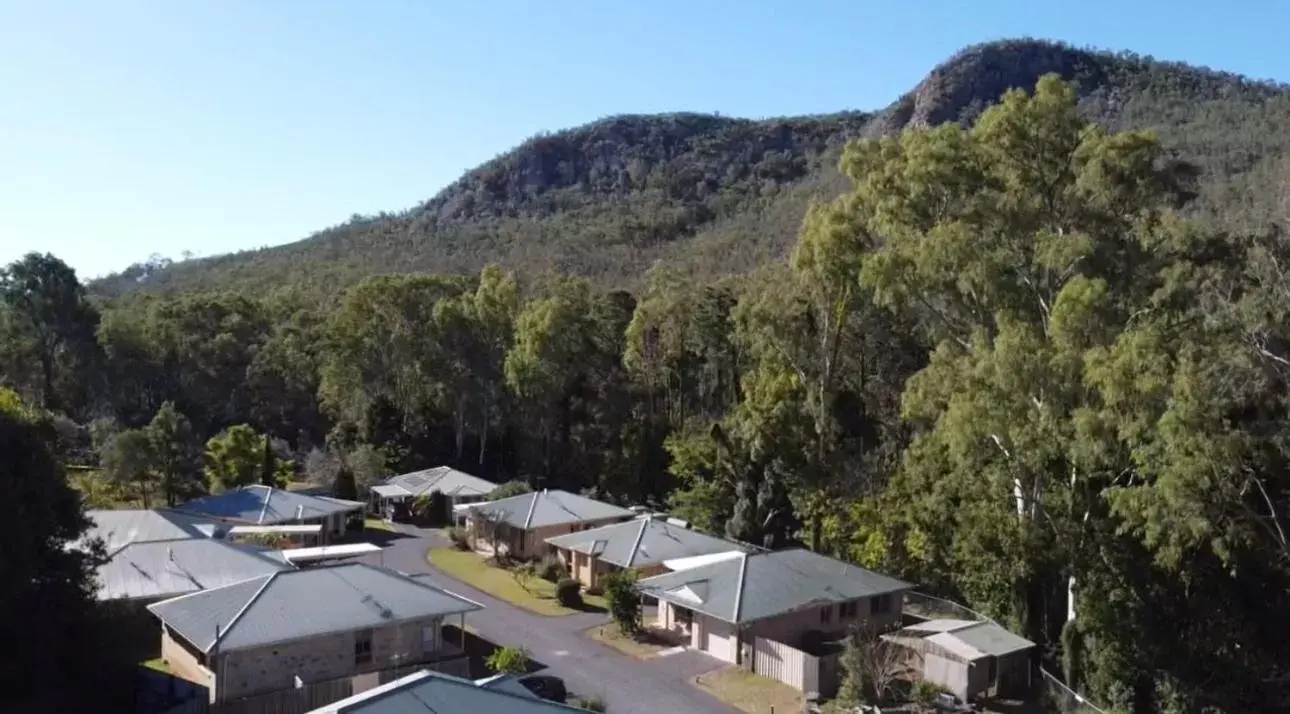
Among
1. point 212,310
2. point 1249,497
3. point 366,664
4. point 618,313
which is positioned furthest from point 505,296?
point 1249,497

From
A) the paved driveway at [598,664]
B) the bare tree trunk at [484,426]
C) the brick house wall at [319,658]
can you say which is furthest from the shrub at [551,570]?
the bare tree trunk at [484,426]

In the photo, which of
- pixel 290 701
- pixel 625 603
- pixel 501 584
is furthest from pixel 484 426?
pixel 290 701

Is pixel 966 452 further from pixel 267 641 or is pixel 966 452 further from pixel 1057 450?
pixel 267 641

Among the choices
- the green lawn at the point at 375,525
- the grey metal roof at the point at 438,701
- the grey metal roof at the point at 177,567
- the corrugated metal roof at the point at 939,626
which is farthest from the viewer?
the green lawn at the point at 375,525

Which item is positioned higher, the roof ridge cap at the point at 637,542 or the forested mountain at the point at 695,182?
the forested mountain at the point at 695,182

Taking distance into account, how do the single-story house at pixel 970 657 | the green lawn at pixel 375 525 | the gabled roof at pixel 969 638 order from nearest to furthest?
the single-story house at pixel 970 657, the gabled roof at pixel 969 638, the green lawn at pixel 375 525

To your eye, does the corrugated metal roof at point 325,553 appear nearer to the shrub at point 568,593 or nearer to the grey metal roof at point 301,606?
the shrub at point 568,593

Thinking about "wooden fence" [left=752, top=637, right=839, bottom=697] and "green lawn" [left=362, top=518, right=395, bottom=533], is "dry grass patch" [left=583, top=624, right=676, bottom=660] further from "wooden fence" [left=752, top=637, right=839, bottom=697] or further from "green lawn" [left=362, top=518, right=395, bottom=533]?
"green lawn" [left=362, top=518, right=395, bottom=533]

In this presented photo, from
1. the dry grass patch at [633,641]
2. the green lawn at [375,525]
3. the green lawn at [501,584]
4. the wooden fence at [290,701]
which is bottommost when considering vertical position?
the green lawn at [375,525]
